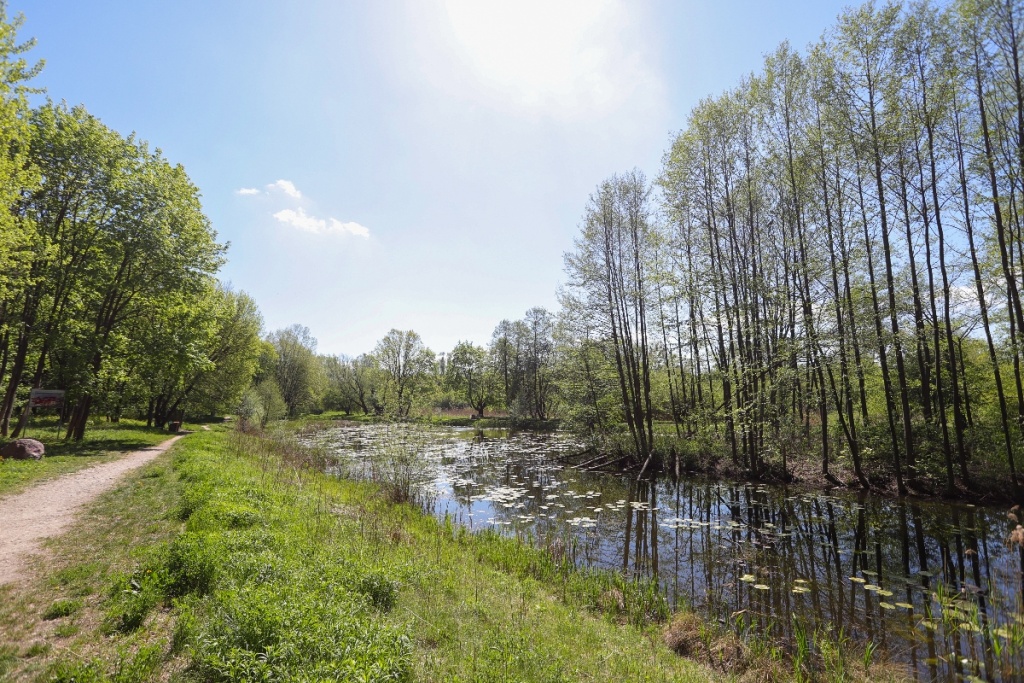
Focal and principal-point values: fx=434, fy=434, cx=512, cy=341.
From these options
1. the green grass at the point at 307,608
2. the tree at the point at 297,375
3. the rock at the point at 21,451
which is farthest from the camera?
the tree at the point at 297,375

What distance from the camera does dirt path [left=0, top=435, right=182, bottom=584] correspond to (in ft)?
23.0

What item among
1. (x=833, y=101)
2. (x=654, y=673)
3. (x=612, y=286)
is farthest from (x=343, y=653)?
(x=612, y=286)

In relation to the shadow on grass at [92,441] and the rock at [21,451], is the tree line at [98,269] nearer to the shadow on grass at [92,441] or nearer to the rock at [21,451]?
the shadow on grass at [92,441]

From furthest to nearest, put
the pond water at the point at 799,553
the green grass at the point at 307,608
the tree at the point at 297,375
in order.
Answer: the tree at the point at 297,375 < the pond water at the point at 799,553 < the green grass at the point at 307,608

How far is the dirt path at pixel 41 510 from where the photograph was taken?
23.0 ft

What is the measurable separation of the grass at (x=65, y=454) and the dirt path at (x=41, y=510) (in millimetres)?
520

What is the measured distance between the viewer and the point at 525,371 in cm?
6259

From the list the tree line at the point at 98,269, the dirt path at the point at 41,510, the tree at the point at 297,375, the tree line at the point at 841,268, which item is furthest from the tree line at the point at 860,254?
the tree at the point at 297,375

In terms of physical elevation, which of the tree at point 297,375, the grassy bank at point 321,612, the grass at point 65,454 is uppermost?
the tree at point 297,375

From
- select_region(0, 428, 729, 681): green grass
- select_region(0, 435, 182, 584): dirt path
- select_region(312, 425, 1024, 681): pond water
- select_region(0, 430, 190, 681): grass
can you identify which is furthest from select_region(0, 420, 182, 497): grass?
select_region(312, 425, 1024, 681): pond water

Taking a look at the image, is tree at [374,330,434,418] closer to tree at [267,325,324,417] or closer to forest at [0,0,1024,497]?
tree at [267,325,324,417]

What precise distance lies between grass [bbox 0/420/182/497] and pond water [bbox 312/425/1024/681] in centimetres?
959

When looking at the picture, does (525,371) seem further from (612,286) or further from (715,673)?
(715,673)

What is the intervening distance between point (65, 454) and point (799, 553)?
24.9m
